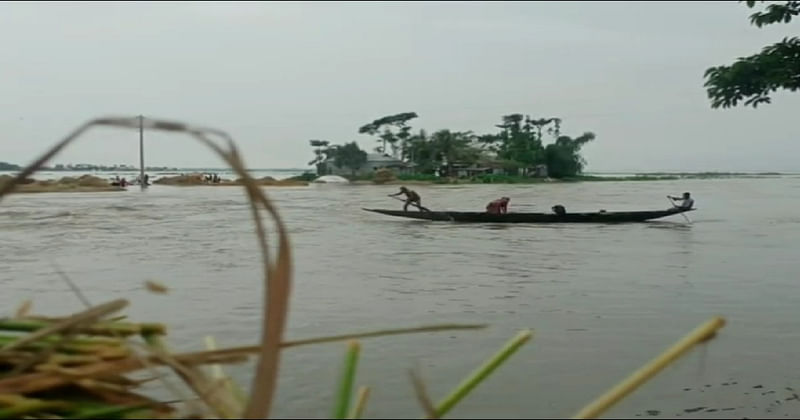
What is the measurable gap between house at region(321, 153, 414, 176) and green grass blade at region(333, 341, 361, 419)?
6792cm

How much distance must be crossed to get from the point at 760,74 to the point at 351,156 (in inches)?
2691

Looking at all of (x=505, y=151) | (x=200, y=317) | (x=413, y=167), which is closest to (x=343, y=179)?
(x=413, y=167)

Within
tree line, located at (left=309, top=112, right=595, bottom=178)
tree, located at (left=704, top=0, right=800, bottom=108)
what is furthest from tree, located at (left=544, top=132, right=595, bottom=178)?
tree, located at (left=704, top=0, right=800, bottom=108)

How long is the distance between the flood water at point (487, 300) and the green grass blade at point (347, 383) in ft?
0.99

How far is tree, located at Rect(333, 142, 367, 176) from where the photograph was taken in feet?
239

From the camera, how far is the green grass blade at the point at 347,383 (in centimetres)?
113

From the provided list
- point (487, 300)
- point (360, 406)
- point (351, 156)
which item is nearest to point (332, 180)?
point (351, 156)

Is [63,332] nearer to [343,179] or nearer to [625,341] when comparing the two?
[625,341]

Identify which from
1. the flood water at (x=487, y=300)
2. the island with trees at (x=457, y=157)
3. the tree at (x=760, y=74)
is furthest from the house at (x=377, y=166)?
the tree at (x=760, y=74)

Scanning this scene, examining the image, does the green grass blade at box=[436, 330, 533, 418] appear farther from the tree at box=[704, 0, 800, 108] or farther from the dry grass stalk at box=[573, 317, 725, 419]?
the tree at box=[704, 0, 800, 108]

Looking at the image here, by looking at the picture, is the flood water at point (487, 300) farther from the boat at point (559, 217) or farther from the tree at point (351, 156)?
the tree at point (351, 156)

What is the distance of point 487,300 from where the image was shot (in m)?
8.62

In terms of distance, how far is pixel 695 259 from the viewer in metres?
12.9

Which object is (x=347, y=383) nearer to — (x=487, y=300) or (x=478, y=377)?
(x=478, y=377)
